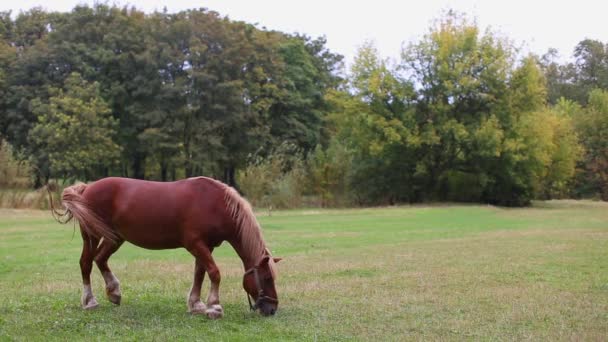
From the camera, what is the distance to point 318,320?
7969 mm

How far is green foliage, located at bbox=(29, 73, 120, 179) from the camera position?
45.3m

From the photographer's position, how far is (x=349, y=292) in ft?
33.6

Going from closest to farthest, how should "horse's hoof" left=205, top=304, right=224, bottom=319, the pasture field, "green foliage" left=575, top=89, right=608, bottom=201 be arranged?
the pasture field, "horse's hoof" left=205, top=304, right=224, bottom=319, "green foliage" left=575, top=89, right=608, bottom=201

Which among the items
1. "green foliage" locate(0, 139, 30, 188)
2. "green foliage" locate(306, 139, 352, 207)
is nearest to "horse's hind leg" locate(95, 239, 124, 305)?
"green foliage" locate(0, 139, 30, 188)

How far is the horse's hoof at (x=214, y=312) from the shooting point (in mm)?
8000

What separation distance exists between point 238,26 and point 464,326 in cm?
4835

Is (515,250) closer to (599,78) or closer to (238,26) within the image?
(238,26)

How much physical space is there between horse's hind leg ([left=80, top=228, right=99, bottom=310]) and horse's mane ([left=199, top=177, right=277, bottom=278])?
2.07m

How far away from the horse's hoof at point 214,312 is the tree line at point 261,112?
3240 centimetres

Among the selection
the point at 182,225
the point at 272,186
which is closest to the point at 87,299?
the point at 182,225

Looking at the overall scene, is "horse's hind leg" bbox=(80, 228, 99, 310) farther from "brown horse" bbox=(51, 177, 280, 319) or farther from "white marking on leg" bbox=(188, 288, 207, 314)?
"white marking on leg" bbox=(188, 288, 207, 314)

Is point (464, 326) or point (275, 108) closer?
point (464, 326)

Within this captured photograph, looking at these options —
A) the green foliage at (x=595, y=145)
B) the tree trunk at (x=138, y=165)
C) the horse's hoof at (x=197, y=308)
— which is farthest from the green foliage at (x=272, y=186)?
the green foliage at (x=595, y=145)

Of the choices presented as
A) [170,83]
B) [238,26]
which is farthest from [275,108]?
[170,83]
